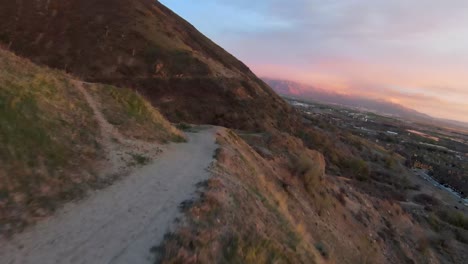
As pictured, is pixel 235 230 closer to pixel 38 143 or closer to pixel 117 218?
pixel 117 218

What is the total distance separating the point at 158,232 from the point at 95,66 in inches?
1988

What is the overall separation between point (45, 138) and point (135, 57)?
47.7 metres

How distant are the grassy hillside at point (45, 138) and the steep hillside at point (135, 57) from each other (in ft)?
88.4

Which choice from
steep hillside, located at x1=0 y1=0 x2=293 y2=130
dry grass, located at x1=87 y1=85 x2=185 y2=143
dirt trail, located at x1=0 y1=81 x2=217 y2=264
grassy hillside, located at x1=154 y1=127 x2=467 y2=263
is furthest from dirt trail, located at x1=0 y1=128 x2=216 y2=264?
steep hillside, located at x1=0 y1=0 x2=293 y2=130

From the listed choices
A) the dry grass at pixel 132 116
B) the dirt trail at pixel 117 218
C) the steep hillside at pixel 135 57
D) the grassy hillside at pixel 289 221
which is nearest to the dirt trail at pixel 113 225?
the dirt trail at pixel 117 218

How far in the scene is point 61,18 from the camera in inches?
2640

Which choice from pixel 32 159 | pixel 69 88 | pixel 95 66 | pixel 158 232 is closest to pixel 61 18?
pixel 95 66

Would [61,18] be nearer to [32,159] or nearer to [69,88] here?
[69,88]

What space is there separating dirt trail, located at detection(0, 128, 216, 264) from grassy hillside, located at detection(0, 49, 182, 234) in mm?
717

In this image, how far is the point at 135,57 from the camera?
59.2m

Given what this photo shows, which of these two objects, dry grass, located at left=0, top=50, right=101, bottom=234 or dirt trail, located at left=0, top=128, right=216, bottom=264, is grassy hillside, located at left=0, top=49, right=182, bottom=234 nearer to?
dry grass, located at left=0, top=50, right=101, bottom=234

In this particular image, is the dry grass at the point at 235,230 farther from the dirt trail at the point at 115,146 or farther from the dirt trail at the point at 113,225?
the dirt trail at the point at 115,146

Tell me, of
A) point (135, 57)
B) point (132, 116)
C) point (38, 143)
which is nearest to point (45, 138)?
point (38, 143)

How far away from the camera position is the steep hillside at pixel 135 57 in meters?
52.5
